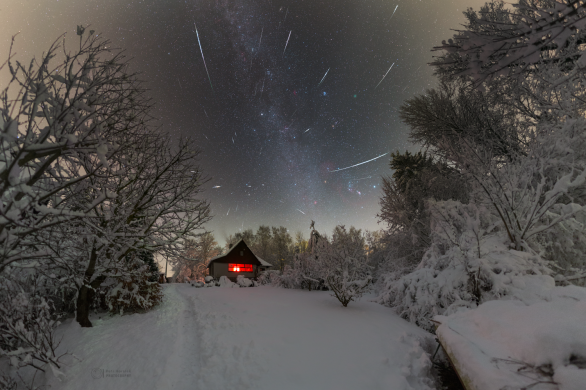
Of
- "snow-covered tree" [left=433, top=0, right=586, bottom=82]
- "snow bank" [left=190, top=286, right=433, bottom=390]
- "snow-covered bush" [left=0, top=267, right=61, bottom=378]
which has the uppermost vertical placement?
"snow-covered tree" [left=433, top=0, right=586, bottom=82]

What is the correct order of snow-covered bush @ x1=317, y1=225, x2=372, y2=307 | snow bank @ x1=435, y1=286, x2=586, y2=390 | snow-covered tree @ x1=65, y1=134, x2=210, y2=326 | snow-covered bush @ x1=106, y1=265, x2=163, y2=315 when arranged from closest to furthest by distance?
snow bank @ x1=435, y1=286, x2=586, y2=390
snow-covered tree @ x1=65, y1=134, x2=210, y2=326
snow-covered bush @ x1=106, y1=265, x2=163, y2=315
snow-covered bush @ x1=317, y1=225, x2=372, y2=307

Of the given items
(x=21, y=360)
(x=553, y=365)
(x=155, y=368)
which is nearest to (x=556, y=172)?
(x=553, y=365)

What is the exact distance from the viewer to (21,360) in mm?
4316

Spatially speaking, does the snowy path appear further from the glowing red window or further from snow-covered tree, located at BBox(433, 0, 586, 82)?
the glowing red window

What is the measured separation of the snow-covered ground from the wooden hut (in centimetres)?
2283

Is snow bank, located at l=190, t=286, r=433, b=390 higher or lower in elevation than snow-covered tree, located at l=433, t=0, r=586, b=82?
lower

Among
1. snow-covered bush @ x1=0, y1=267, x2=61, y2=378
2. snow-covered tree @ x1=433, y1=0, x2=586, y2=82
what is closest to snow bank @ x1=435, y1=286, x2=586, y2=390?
snow-covered tree @ x1=433, y1=0, x2=586, y2=82

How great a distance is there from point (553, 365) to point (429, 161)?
53.6 ft

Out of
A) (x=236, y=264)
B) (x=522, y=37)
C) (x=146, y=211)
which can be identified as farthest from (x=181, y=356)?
(x=236, y=264)

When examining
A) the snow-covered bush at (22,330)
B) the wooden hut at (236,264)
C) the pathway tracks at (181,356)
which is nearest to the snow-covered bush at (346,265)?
the pathway tracks at (181,356)

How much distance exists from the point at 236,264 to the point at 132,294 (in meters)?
22.4

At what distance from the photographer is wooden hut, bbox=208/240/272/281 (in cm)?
2944

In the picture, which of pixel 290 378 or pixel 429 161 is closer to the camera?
pixel 290 378

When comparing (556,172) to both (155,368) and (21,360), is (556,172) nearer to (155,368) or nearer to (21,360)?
(155,368)
